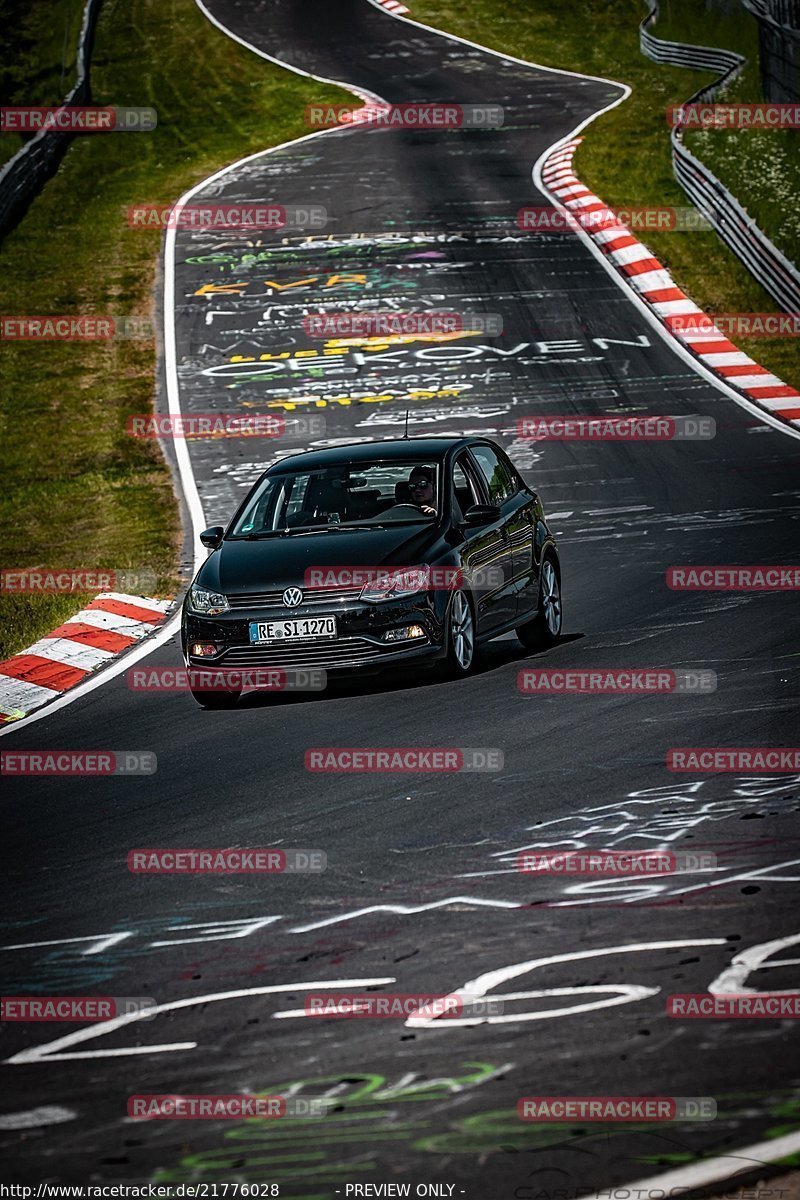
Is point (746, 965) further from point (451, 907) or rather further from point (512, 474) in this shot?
point (512, 474)

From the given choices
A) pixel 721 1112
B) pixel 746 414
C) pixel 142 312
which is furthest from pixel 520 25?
pixel 721 1112

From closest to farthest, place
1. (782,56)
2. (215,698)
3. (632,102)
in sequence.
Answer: (215,698), (782,56), (632,102)

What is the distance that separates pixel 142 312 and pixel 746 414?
11404 mm

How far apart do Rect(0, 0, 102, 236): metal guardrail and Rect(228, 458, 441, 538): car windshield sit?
885 inches

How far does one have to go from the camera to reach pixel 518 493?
43.4ft

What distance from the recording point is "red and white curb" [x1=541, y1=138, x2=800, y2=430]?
74.8 feet

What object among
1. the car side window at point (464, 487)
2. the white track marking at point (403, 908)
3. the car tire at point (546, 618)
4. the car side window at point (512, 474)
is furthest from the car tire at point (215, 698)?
the white track marking at point (403, 908)

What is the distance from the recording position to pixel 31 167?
116 feet

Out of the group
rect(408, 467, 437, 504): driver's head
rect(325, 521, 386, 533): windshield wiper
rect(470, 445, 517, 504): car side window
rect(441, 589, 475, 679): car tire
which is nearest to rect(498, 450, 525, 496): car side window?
rect(470, 445, 517, 504): car side window

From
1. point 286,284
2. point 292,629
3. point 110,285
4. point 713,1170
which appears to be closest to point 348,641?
point 292,629

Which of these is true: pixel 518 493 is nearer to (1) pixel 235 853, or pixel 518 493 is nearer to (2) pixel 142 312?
(1) pixel 235 853

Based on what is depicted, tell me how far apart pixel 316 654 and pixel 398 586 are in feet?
2.13

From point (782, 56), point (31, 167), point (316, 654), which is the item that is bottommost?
point (316, 654)

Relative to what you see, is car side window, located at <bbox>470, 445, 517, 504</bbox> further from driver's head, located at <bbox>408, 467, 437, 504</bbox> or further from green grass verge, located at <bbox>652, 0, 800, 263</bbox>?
green grass verge, located at <bbox>652, 0, 800, 263</bbox>
